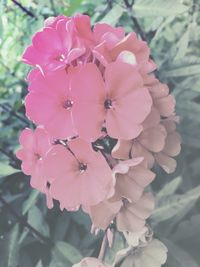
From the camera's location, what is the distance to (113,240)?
745mm

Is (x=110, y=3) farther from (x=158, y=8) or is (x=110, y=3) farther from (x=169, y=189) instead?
(x=169, y=189)

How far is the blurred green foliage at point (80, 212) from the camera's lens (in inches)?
33.0

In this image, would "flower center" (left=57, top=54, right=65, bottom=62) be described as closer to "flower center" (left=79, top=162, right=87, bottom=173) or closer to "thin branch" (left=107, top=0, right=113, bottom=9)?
"flower center" (left=79, top=162, right=87, bottom=173)

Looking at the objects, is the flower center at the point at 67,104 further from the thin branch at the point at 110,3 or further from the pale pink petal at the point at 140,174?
the thin branch at the point at 110,3

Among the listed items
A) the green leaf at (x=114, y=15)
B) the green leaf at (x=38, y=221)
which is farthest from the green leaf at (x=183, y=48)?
the green leaf at (x=38, y=221)

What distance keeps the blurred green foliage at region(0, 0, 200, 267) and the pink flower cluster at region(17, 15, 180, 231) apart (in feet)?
0.52

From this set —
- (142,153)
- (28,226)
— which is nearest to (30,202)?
(28,226)

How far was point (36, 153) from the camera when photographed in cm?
67

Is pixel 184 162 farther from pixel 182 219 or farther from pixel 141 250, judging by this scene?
pixel 141 250

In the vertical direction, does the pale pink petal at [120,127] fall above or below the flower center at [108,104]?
below

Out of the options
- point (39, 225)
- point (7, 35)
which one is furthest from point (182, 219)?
point (7, 35)

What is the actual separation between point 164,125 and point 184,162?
0.98 ft

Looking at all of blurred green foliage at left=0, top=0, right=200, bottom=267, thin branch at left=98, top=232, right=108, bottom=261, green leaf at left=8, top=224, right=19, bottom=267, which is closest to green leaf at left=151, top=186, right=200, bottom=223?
blurred green foliage at left=0, top=0, right=200, bottom=267

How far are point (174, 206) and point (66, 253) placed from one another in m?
0.19
